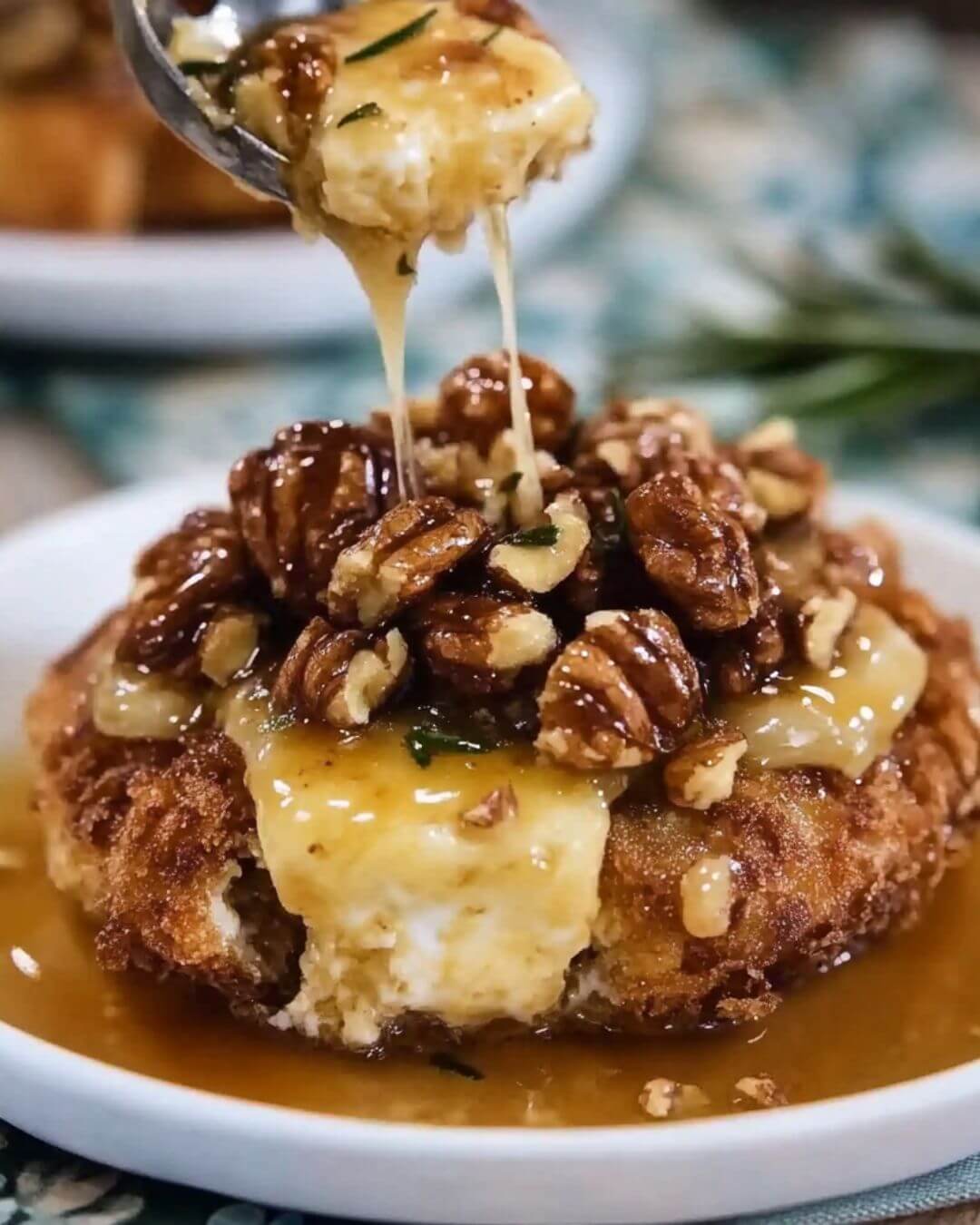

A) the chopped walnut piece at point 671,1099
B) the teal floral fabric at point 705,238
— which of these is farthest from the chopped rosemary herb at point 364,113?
the teal floral fabric at point 705,238

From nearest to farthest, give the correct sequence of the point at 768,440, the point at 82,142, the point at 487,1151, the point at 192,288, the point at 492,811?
the point at 487,1151, the point at 492,811, the point at 768,440, the point at 192,288, the point at 82,142

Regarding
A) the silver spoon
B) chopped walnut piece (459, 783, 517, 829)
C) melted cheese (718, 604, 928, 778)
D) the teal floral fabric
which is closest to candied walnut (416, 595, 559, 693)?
chopped walnut piece (459, 783, 517, 829)

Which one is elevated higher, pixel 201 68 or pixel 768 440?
pixel 201 68

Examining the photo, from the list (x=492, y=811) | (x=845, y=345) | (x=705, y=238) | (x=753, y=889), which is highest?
(x=492, y=811)

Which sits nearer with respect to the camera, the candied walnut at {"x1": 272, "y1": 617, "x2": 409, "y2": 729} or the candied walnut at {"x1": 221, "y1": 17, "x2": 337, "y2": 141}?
the candied walnut at {"x1": 272, "y1": 617, "x2": 409, "y2": 729}

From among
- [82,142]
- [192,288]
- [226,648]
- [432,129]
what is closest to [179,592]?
[226,648]

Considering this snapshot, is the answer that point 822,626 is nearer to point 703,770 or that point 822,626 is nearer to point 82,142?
point 703,770

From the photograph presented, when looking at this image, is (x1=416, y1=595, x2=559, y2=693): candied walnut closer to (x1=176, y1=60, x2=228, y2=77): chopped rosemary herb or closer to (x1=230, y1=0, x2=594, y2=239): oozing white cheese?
(x1=230, y1=0, x2=594, y2=239): oozing white cheese
